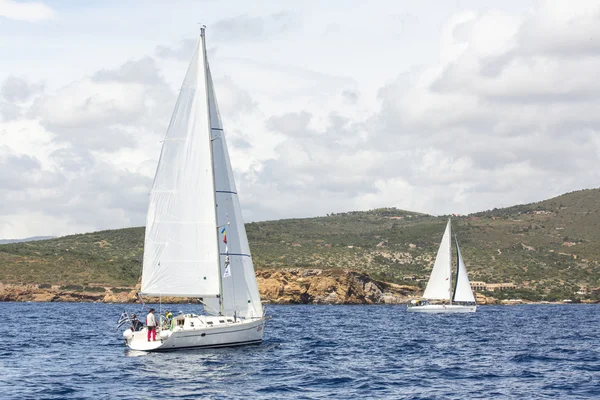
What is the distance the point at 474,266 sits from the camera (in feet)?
458

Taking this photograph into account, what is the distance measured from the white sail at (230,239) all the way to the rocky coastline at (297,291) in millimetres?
63764

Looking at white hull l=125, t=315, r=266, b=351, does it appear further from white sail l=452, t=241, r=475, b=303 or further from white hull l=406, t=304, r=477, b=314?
white sail l=452, t=241, r=475, b=303

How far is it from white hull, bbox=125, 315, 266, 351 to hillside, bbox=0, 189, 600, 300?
2945 inches

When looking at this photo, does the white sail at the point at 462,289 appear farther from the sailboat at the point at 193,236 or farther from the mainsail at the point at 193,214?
the mainsail at the point at 193,214

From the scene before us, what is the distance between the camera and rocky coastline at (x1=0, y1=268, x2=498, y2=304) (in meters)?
108

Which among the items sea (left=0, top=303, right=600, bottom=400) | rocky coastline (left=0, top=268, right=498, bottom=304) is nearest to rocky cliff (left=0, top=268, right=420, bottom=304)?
rocky coastline (left=0, top=268, right=498, bottom=304)

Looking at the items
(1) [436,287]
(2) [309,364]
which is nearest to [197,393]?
(2) [309,364]

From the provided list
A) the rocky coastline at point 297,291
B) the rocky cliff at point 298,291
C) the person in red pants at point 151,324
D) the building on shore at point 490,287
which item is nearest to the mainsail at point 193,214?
the person in red pants at point 151,324

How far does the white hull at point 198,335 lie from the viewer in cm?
3972

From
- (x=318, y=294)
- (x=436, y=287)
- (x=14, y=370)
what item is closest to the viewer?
(x=14, y=370)

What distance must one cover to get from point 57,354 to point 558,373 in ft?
78.9

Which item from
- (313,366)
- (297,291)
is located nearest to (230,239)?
(313,366)

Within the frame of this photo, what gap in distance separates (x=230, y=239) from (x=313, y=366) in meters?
9.53

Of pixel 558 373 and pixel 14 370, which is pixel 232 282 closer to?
pixel 14 370
